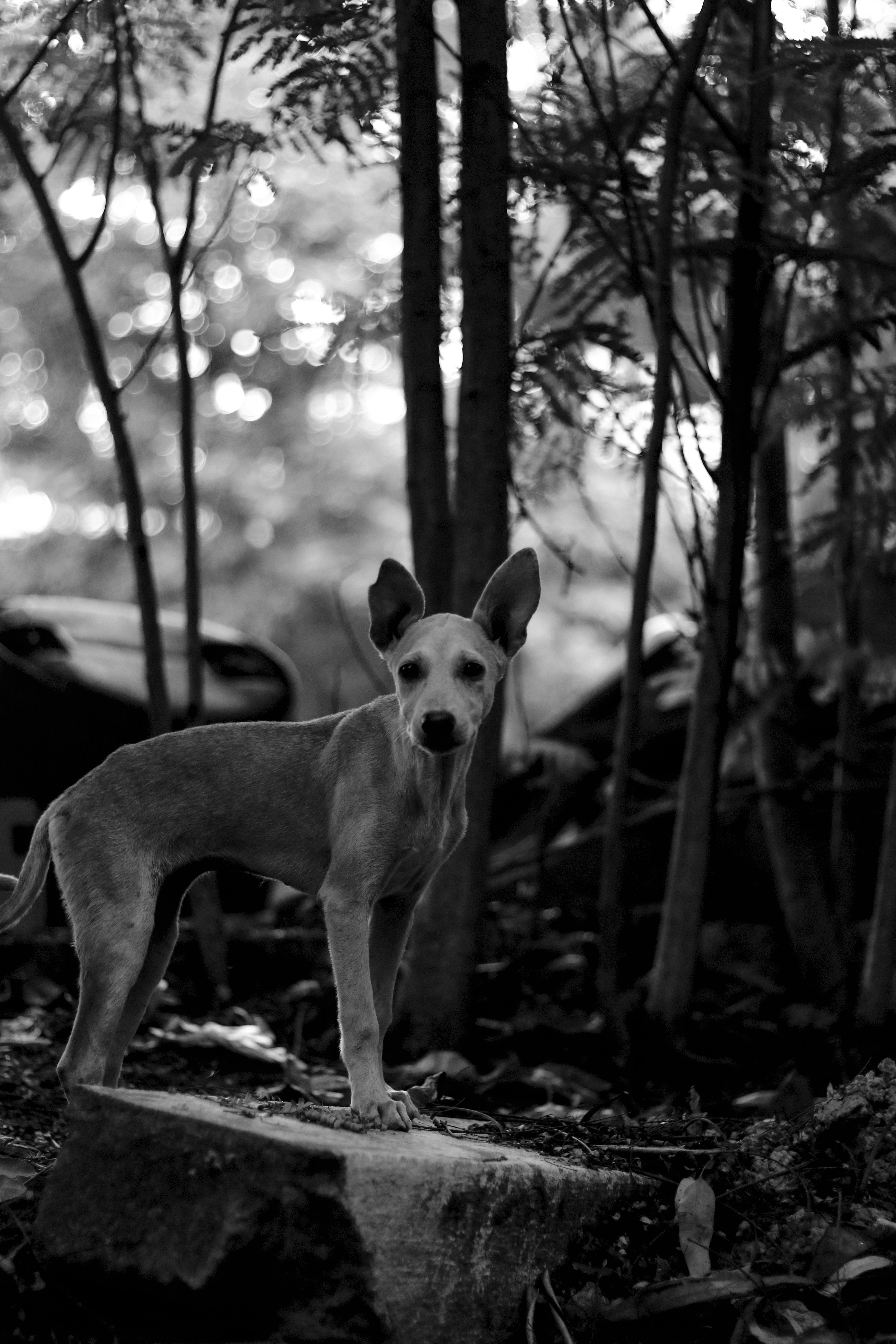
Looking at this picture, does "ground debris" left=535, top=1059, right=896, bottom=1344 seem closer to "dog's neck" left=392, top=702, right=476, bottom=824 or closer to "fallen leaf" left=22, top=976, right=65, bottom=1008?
"dog's neck" left=392, top=702, right=476, bottom=824

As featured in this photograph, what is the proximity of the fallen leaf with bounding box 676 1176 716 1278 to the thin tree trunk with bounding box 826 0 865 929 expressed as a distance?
3674 mm

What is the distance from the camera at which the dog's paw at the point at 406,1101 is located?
3.84 m

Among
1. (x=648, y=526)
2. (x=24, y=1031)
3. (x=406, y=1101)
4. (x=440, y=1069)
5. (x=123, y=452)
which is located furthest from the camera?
(x=123, y=452)

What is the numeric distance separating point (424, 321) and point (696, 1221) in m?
4.21

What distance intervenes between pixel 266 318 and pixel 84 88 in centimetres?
1335

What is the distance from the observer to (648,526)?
583 cm

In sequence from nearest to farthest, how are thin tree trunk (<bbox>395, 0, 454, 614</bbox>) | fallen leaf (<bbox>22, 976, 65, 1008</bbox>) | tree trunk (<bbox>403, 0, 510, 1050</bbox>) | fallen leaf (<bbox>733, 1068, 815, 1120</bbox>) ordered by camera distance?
fallen leaf (<bbox>733, 1068, 815, 1120</bbox>), tree trunk (<bbox>403, 0, 510, 1050</bbox>), thin tree trunk (<bbox>395, 0, 454, 614</bbox>), fallen leaf (<bbox>22, 976, 65, 1008</bbox>)

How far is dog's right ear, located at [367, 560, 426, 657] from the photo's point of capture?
4.12 meters

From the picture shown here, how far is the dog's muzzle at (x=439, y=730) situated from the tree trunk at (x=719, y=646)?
2.65 metres

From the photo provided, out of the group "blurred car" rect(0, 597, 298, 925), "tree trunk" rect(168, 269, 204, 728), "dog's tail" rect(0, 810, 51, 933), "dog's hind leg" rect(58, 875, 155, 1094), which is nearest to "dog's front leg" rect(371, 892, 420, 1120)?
"dog's hind leg" rect(58, 875, 155, 1094)

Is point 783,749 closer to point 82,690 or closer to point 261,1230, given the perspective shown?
point 82,690

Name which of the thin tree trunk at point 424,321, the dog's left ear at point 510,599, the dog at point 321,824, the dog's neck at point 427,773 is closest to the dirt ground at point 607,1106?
the dog at point 321,824

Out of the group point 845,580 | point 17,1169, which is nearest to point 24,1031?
point 17,1169

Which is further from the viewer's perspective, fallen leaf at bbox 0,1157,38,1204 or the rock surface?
fallen leaf at bbox 0,1157,38,1204
